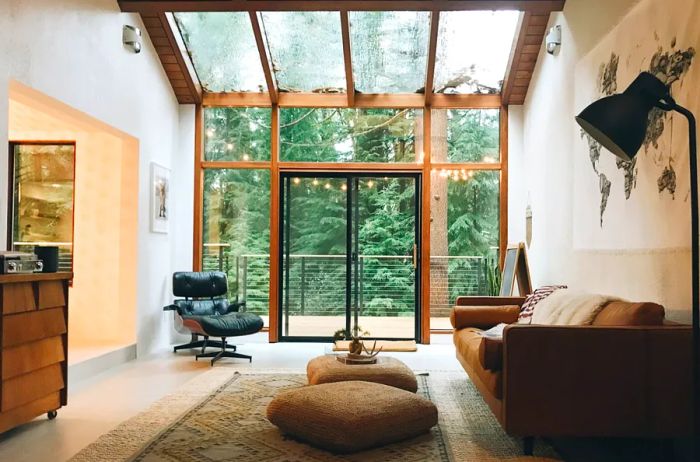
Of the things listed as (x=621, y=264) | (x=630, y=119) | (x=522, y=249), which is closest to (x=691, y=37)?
(x=630, y=119)

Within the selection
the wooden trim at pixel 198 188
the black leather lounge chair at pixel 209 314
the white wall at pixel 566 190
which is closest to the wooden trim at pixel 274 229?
the black leather lounge chair at pixel 209 314

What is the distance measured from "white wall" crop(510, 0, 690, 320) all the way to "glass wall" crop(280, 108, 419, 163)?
122 cm

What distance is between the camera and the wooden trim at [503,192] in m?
7.29

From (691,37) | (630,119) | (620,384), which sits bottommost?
(620,384)

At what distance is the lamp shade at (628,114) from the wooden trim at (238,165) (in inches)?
195

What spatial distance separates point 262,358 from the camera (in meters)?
6.27

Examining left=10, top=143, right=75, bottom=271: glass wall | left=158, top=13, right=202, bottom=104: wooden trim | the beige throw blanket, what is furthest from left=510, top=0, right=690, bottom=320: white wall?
left=10, top=143, right=75, bottom=271: glass wall

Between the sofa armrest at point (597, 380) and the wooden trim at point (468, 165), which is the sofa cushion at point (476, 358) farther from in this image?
the wooden trim at point (468, 165)

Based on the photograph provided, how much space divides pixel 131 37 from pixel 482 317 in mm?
3909

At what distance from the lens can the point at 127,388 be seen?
483 cm

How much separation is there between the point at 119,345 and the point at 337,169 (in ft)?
9.62

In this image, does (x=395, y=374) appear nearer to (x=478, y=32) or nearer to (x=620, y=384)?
(x=620, y=384)

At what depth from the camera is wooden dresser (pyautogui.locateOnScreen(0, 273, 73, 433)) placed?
11.2 feet

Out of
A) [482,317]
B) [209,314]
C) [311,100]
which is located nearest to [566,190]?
[482,317]
